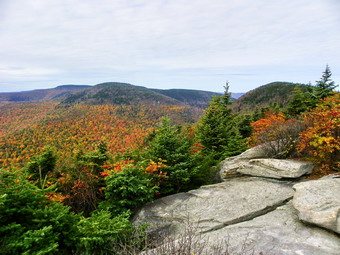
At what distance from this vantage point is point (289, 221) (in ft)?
16.0

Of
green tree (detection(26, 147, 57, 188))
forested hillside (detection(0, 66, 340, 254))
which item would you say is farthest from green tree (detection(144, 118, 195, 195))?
green tree (detection(26, 147, 57, 188))

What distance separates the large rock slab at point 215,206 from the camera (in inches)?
220

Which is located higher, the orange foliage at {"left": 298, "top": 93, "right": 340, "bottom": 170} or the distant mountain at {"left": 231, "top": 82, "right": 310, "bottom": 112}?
the distant mountain at {"left": 231, "top": 82, "right": 310, "bottom": 112}

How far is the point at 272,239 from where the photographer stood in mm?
4258

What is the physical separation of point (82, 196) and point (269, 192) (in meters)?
7.02

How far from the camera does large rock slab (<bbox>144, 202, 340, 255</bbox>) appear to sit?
3824 millimetres

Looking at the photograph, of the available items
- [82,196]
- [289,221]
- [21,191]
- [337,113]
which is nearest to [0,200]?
[21,191]

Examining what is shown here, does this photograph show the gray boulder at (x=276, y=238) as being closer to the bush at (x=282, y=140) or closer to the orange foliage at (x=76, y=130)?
the bush at (x=282, y=140)

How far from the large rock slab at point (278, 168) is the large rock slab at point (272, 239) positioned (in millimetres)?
2078

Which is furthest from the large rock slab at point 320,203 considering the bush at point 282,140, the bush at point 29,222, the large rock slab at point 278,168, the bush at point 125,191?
the bush at point 29,222

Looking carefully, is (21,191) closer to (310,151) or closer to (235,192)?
(235,192)

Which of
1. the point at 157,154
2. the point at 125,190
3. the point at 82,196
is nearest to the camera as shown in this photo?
the point at 125,190

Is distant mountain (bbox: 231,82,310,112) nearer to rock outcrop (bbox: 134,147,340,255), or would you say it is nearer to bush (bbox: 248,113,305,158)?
bush (bbox: 248,113,305,158)

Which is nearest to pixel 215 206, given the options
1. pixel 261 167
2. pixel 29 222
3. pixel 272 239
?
pixel 272 239
